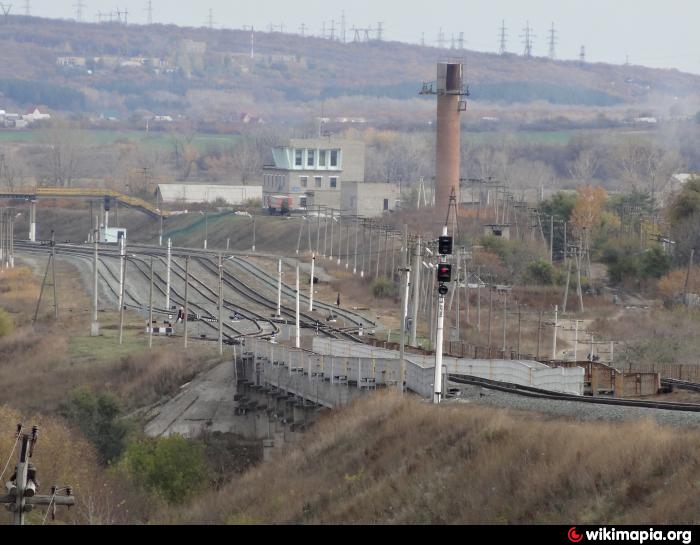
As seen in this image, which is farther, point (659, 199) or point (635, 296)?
point (659, 199)

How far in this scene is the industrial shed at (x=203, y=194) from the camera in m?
109

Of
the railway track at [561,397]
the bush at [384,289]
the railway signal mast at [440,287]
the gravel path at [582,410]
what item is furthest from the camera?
the bush at [384,289]

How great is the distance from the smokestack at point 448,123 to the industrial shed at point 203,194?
32.6 m

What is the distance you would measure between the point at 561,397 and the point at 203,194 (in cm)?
8581

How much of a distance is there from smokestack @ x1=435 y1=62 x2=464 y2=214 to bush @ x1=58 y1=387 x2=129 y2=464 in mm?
37744

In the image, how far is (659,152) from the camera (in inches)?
5620

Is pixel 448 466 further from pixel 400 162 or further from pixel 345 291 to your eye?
pixel 400 162

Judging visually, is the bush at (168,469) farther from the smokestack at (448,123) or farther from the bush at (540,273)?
the smokestack at (448,123)

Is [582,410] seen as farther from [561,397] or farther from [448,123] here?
[448,123]

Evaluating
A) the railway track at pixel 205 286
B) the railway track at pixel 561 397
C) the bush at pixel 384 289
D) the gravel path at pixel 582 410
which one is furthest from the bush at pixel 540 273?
the gravel path at pixel 582 410

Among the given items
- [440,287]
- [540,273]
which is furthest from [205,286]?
[440,287]

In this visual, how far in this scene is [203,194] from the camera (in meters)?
111
